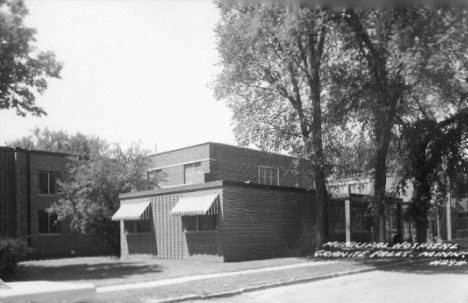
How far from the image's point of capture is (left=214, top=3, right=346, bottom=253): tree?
79.7 feet

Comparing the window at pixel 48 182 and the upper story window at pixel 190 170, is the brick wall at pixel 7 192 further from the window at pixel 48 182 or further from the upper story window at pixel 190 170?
the upper story window at pixel 190 170

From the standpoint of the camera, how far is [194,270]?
19.8 meters

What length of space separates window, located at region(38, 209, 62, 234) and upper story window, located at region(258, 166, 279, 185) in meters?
15.9

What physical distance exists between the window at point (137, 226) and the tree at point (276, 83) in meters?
6.44

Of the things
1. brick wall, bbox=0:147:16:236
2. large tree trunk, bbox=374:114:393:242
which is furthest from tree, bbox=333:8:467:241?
brick wall, bbox=0:147:16:236

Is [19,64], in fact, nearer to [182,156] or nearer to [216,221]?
[216,221]

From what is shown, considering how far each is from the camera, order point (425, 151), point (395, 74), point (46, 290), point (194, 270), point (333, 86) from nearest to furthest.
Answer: point (46, 290) < point (194, 270) < point (395, 74) < point (333, 86) < point (425, 151)

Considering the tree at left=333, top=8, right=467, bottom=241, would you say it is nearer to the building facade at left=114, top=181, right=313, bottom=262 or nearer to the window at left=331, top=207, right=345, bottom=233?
the window at left=331, top=207, right=345, bottom=233

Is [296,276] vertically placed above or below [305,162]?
below

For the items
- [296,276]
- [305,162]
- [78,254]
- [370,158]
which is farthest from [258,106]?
[78,254]

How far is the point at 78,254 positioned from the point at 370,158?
20.9 m

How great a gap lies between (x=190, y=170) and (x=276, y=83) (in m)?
16.9

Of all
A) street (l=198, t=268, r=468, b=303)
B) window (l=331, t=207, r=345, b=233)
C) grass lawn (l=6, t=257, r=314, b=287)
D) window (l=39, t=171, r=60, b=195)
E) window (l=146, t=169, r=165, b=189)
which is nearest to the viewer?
street (l=198, t=268, r=468, b=303)

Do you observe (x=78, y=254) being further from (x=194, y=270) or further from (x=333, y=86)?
(x=333, y=86)
